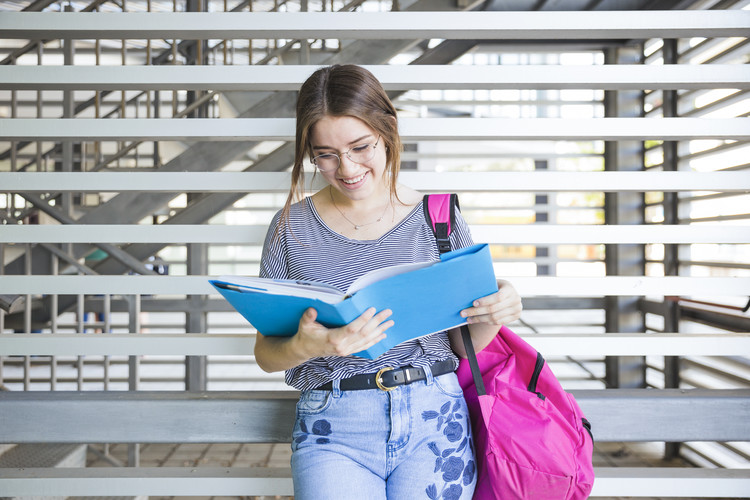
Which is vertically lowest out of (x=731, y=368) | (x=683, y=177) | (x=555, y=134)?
(x=731, y=368)

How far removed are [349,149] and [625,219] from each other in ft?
14.6

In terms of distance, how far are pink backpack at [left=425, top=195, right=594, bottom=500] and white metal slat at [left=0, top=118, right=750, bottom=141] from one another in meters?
0.49

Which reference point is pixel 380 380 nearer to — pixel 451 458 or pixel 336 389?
pixel 336 389

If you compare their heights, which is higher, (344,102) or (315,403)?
(344,102)

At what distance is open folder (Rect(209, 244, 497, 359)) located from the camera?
1.24 meters

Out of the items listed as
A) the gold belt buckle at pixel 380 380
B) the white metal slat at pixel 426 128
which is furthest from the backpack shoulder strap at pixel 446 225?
the white metal slat at pixel 426 128

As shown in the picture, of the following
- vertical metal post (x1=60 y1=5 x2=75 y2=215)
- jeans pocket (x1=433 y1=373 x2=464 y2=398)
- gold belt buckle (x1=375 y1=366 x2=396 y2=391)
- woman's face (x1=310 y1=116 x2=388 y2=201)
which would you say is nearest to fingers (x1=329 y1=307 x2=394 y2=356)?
gold belt buckle (x1=375 y1=366 x2=396 y2=391)

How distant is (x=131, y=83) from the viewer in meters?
2.03

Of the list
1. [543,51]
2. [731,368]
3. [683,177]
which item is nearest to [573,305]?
[731,368]

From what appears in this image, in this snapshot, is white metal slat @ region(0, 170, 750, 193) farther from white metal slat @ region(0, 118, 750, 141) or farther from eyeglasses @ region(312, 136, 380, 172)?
eyeglasses @ region(312, 136, 380, 172)

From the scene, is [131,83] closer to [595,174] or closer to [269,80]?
[269,80]

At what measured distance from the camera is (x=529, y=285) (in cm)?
203

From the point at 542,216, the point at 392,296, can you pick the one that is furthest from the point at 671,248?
the point at 392,296

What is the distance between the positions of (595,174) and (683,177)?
28cm
